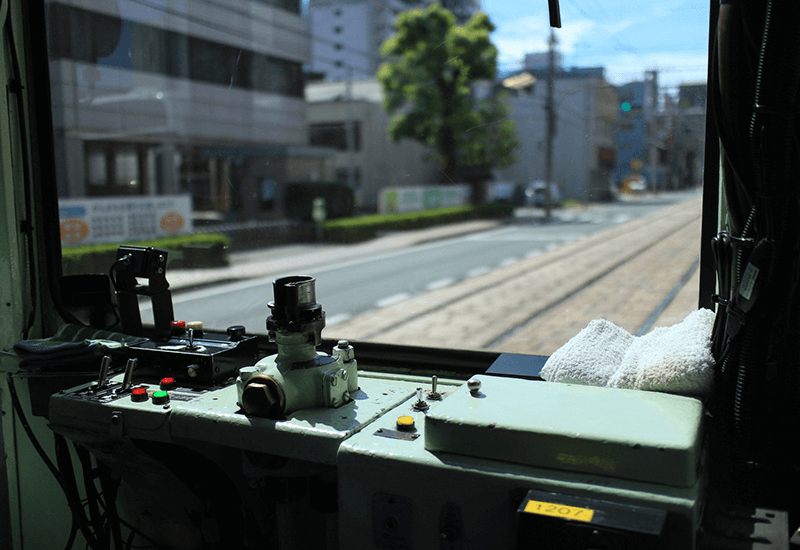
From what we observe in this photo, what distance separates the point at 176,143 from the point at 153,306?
11.0 ft

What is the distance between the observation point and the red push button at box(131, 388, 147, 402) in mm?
1297

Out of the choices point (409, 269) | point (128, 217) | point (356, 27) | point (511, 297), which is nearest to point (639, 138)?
point (356, 27)

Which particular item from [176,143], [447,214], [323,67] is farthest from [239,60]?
[176,143]

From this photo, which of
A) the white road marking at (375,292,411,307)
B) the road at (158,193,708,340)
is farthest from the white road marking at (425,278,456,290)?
the white road marking at (375,292,411,307)

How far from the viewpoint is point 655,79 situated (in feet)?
5.18

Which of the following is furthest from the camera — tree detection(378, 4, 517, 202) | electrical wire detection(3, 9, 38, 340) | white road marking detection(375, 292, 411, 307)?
white road marking detection(375, 292, 411, 307)

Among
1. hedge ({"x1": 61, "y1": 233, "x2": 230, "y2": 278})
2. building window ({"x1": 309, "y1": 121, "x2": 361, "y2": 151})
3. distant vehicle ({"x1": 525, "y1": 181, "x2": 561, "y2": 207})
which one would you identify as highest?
building window ({"x1": 309, "y1": 121, "x2": 361, "y2": 151})

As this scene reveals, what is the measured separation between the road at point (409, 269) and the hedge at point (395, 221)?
152mm

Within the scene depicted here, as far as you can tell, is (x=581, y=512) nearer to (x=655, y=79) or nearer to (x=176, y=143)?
(x=655, y=79)

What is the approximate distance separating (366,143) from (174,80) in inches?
51.7

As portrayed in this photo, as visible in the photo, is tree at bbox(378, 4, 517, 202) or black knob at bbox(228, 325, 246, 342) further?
tree at bbox(378, 4, 517, 202)

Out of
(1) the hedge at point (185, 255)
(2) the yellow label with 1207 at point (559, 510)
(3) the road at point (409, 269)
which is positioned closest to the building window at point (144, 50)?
(1) the hedge at point (185, 255)

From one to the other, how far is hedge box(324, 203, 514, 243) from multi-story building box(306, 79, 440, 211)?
1.01 ft

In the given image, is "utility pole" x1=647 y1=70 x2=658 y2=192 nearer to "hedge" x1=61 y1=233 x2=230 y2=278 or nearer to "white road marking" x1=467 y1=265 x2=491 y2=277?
"hedge" x1=61 y1=233 x2=230 y2=278
